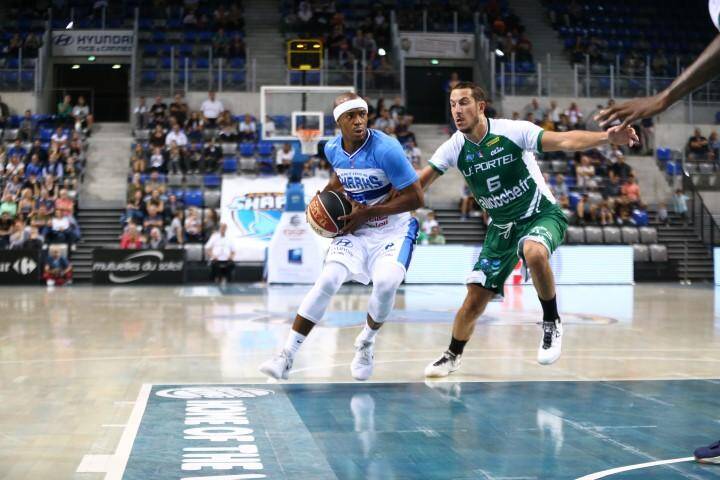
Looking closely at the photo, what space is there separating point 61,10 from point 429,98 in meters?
12.5

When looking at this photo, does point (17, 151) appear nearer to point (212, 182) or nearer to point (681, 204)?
point (212, 182)

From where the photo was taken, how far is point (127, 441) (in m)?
5.46

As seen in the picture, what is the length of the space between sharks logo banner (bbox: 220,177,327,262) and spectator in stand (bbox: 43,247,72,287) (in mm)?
4327

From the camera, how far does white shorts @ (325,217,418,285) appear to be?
7219 millimetres

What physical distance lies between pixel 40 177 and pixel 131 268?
4113mm

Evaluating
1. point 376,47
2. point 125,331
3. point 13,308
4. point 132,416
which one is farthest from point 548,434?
point 376,47

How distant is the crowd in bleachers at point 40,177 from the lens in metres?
23.3

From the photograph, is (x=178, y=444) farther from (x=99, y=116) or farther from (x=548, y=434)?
(x=99, y=116)

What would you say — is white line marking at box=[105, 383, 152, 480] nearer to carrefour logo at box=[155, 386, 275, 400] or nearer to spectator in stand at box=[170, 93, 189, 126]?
carrefour logo at box=[155, 386, 275, 400]

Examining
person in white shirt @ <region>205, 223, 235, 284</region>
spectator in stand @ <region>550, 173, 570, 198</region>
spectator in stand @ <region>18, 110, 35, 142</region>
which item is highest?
spectator in stand @ <region>18, 110, 35, 142</region>

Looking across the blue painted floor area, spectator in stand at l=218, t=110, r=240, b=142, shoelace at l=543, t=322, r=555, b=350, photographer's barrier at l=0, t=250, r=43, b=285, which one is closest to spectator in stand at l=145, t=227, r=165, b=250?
photographer's barrier at l=0, t=250, r=43, b=285

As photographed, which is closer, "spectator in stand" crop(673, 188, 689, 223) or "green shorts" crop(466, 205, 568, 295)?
"green shorts" crop(466, 205, 568, 295)

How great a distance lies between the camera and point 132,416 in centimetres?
624

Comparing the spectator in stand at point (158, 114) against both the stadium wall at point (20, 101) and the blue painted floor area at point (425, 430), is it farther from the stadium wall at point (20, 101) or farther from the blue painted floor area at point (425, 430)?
the blue painted floor area at point (425, 430)
